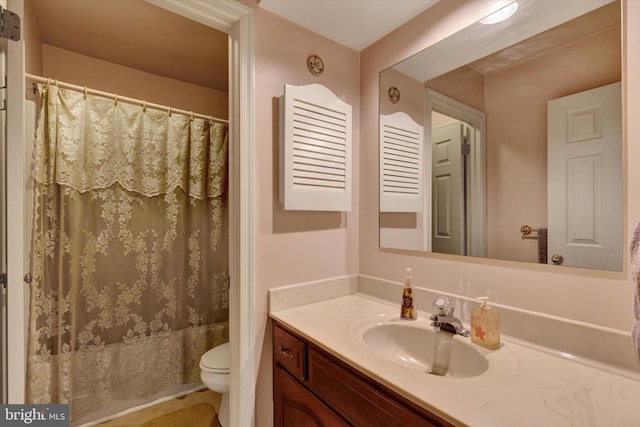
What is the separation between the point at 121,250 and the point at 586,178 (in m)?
2.33

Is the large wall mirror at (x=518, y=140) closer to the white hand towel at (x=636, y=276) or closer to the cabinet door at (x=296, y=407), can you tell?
the white hand towel at (x=636, y=276)

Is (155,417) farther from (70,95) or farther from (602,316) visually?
(602,316)

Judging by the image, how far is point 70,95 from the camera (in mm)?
1645

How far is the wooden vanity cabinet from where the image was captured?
0.75 metres

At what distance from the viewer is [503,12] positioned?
3.51 feet

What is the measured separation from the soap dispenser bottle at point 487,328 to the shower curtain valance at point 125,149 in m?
1.78

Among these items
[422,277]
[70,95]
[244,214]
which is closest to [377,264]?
[422,277]

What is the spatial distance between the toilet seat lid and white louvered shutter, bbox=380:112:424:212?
49.4 inches

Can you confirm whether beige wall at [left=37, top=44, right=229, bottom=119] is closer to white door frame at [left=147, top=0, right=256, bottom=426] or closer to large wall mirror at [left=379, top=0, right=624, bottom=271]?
white door frame at [left=147, top=0, right=256, bottom=426]

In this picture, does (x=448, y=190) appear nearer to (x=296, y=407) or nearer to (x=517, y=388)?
(x=517, y=388)

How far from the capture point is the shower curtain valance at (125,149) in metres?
1.61

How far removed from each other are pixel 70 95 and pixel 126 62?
25.6 inches

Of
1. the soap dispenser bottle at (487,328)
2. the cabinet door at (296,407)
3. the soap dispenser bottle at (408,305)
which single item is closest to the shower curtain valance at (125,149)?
the cabinet door at (296,407)

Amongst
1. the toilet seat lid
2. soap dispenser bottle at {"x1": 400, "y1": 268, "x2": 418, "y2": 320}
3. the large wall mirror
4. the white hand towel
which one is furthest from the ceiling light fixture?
the toilet seat lid
